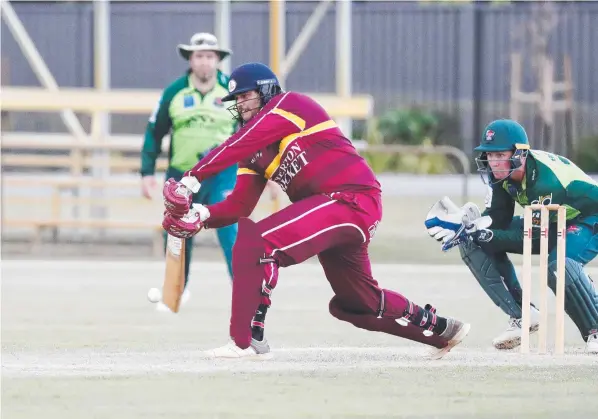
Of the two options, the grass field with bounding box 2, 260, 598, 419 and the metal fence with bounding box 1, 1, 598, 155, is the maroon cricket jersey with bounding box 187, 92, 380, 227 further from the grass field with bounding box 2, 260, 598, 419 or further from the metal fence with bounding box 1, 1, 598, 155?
the metal fence with bounding box 1, 1, 598, 155

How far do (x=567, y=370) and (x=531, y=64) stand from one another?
735 inches

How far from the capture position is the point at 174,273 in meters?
10.6

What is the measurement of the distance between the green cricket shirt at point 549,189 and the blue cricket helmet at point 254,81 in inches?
57.8

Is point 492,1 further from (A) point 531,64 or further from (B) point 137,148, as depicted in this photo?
(B) point 137,148

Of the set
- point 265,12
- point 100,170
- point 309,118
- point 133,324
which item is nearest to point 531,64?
point 265,12

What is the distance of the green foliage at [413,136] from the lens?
25266 millimetres

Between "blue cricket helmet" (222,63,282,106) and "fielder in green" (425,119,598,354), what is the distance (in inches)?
44.3

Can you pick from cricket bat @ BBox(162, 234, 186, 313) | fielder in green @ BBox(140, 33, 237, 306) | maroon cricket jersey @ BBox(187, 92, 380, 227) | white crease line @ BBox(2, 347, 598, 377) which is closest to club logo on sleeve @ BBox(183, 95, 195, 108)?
fielder in green @ BBox(140, 33, 237, 306)

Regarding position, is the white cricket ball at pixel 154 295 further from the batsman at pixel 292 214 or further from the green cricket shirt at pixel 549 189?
the green cricket shirt at pixel 549 189

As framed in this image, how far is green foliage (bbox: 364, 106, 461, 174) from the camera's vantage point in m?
25.3

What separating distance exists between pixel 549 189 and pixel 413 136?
671 inches

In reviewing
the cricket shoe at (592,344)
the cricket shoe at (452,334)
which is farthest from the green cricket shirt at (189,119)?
the cricket shoe at (592,344)

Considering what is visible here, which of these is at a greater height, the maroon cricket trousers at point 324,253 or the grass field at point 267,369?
the maroon cricket trousers at point 324,253

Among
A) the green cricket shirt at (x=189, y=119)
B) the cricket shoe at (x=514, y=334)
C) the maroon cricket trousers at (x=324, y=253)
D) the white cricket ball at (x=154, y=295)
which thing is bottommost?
the white cricket ball at (x=154, y=295)
